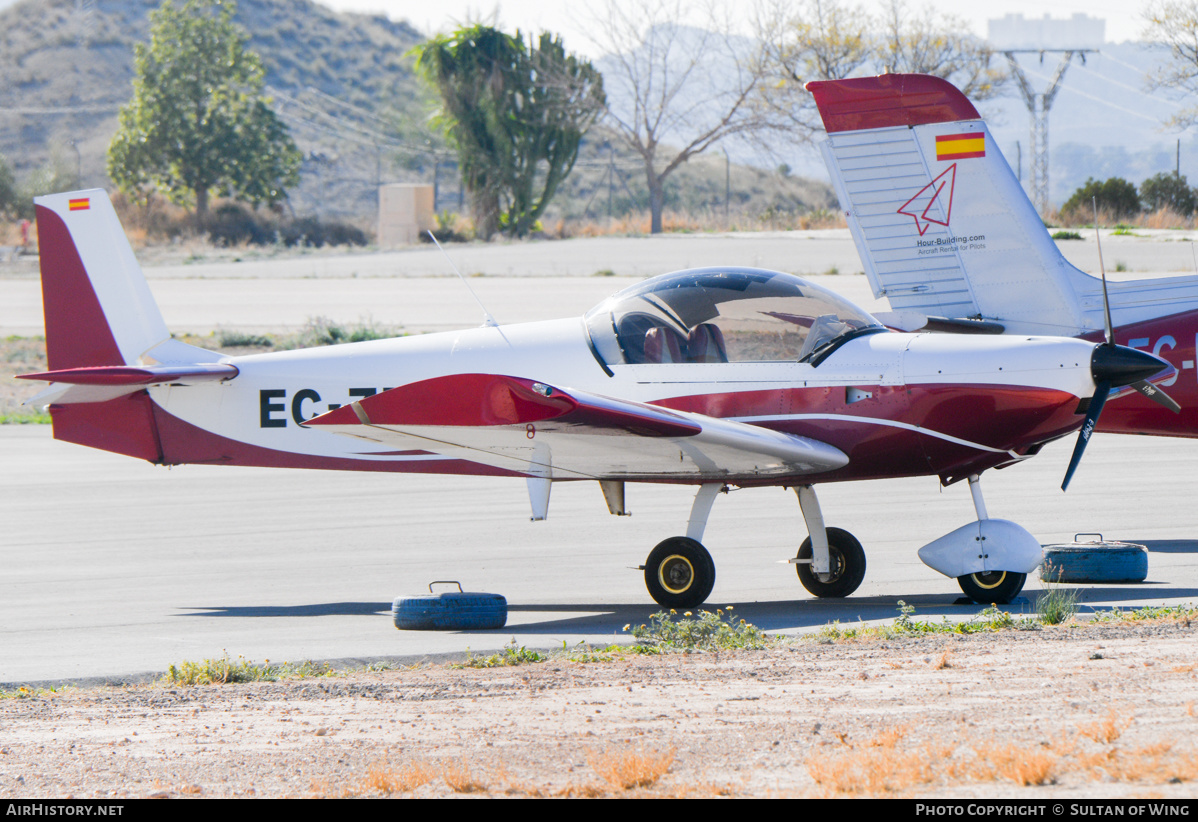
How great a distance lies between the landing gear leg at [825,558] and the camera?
899cm

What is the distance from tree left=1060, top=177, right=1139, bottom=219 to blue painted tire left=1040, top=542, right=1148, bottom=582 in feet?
118

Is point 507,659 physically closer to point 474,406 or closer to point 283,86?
Answer: point 474,406

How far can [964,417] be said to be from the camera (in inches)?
339

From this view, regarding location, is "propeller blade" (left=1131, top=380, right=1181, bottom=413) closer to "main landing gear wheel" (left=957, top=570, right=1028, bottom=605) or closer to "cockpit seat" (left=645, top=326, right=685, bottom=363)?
"main landing gear wheel" (left=957, top=570, right=1028, bottom=605)

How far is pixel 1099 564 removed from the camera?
923cm

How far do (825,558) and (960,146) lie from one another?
510 cm

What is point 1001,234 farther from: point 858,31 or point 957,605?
point 858,31

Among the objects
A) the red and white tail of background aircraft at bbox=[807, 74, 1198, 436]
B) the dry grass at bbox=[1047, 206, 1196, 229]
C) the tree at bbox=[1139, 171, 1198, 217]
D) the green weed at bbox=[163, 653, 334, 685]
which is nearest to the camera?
the green weed at bbox=[163, 653, 334, 685]

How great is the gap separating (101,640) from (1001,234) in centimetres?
844

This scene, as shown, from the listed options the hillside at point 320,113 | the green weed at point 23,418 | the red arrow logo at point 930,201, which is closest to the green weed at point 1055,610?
the red arrow logo at point 930,201

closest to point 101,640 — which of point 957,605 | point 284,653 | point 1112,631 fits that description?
point 284,653

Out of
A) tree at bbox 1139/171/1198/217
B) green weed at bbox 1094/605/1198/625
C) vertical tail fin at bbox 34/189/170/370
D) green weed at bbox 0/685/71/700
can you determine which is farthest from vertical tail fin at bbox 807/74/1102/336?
tree at bbox 1139/171/1198/217

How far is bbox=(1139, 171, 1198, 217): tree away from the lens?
43.1 m

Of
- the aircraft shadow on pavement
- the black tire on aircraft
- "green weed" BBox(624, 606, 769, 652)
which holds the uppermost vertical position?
"green weed" BBox(624, 606, 769, 652)
